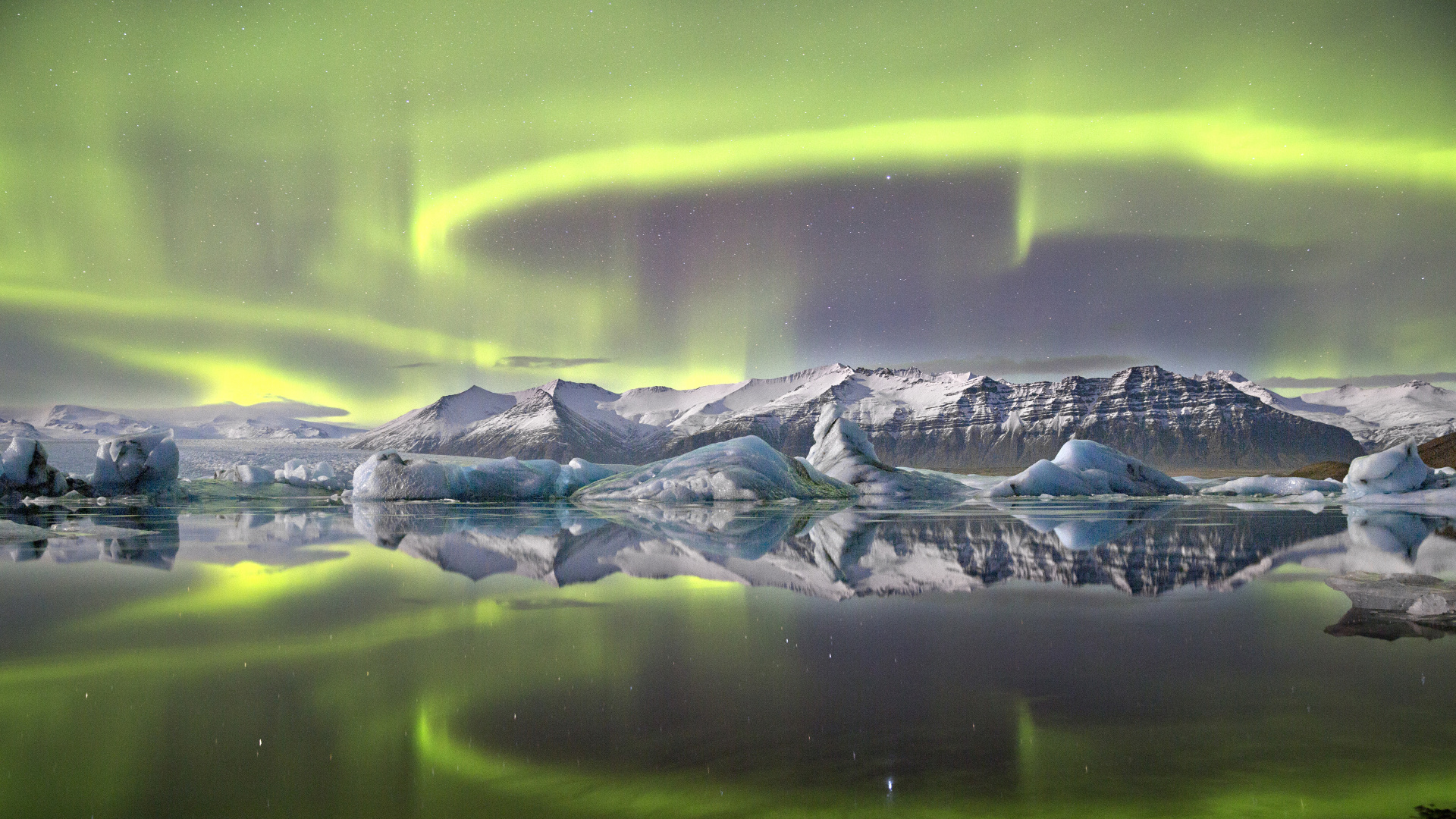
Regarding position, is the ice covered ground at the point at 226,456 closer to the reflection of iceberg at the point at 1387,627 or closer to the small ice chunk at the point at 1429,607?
the reflection of iceberg at the point at 1387,627

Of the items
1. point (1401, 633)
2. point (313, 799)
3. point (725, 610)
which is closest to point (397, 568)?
point (725, 610)

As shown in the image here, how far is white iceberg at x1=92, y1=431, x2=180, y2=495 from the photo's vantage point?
37094 millimetres

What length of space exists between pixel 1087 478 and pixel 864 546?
4131 cm

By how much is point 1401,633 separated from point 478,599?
912cm

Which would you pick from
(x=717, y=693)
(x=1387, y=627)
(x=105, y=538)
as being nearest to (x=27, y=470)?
(x=105, y=538)

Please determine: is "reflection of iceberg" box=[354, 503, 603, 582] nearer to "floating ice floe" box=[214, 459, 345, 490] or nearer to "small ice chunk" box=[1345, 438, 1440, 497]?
"floating ice floe" box=[214, 459, 345, 490]

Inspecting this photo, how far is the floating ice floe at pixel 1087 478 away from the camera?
4997 centimetres

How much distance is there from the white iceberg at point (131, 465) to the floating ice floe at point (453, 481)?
8608mm

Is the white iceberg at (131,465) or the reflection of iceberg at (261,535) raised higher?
the white iceberg at (131,465)

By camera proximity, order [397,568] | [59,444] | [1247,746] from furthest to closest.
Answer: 1. [59,444]
2. [397,568]
3. [1247,746]

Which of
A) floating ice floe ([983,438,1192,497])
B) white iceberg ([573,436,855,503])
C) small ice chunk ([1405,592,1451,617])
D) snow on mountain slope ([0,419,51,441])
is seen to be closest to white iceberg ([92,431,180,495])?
white iceberg ([573,436,855,503])

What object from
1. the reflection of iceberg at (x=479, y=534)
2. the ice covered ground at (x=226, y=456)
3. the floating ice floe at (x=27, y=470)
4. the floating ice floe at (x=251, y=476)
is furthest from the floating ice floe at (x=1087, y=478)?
the floating ice floe at (x=27, y=470)

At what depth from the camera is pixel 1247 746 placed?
436 centimetres

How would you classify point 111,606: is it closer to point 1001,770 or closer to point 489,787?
point 489,787
